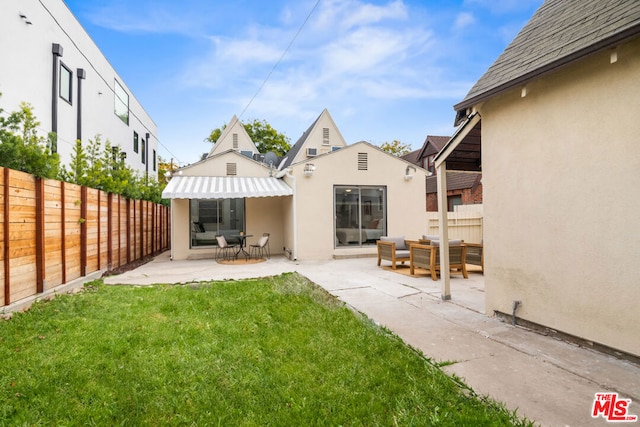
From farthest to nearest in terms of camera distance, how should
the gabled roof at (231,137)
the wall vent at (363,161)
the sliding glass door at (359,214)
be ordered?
the gabled roof at (231,137) → the wall vent at (363,161) → the sliding glass door at (359,214)

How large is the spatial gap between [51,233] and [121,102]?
64.6 feet

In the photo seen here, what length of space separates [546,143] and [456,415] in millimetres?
4435

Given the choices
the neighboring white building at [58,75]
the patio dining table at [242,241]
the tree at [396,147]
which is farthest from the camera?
the tree at [396,147]

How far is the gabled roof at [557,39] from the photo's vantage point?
14.2ft

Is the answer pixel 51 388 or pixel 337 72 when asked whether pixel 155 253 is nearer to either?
pixel 337 72

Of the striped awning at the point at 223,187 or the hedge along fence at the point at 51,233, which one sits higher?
the striped awning at the point at 223,187

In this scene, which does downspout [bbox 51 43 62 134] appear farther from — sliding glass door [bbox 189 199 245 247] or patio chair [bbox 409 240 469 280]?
patio chair [bbox 409 240 469 280]

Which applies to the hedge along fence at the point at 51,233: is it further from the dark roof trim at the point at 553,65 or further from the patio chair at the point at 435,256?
the patio chair at the point at 435,256

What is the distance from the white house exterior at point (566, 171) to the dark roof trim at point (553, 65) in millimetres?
14

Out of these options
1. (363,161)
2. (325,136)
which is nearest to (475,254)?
(363,161)

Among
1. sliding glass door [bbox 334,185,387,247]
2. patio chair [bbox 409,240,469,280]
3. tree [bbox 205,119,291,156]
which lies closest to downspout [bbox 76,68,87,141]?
sliding glass door [bbox 334,185,387,247]

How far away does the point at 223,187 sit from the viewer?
15.3 metres

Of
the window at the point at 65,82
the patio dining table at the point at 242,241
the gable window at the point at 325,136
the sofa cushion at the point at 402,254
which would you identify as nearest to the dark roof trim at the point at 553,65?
the sofa cushion at the point at 402,254

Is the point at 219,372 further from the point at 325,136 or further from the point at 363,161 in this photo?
the point at 325,136
